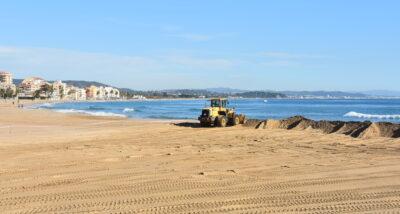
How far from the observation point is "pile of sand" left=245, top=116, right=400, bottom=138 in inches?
864

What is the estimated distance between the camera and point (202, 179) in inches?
431

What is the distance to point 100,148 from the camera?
1791 cm

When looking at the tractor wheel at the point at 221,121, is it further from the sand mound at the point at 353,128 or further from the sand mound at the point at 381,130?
the sand mound at the point at 381,130

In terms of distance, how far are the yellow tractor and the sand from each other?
11332mm

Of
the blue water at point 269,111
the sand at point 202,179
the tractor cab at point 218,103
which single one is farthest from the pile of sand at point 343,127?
the blue water at point 269,111

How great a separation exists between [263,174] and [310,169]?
1392 mm

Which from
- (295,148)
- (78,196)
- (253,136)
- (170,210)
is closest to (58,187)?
(78,196)

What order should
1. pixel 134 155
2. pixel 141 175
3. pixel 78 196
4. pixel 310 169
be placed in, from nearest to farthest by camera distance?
1. pixel 78 196
2. pixel 141 175
3. pixel 310 169
4. pixel 134 155

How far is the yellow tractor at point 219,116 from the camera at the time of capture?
30.0 m

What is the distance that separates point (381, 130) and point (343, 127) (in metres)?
2.26

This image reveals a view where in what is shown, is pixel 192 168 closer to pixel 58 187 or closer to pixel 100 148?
pixel 58 187

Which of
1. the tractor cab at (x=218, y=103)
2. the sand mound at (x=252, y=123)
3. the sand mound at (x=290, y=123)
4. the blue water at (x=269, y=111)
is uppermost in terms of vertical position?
the tractor cab at (x=218, y=103)

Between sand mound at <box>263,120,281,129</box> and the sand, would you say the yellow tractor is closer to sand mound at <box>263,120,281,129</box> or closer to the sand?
sand mound at <box>263,120,281,129</box>

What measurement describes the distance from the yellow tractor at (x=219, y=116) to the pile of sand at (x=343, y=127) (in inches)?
35.1
